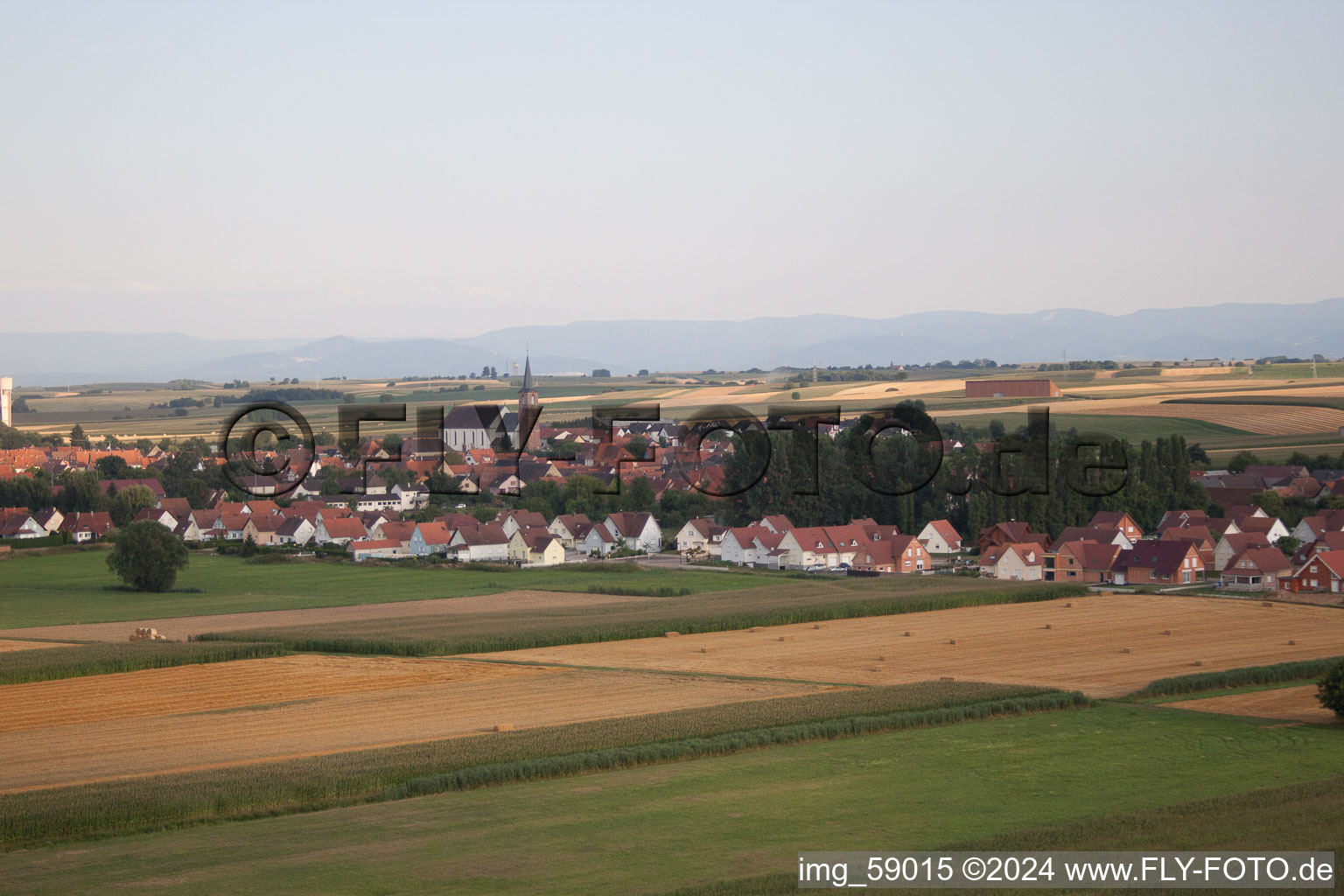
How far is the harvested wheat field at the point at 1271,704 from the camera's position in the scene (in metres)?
22.2

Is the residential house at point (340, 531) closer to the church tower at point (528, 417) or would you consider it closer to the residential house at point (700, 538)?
the residential house at point (700, 538)

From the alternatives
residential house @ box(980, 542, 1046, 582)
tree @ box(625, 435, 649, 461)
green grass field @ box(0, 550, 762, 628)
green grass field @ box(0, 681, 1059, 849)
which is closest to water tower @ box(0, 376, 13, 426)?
tree @ box(625, 435, 649, 461)

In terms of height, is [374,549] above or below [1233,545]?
below

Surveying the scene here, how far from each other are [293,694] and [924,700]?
1281 centimetres

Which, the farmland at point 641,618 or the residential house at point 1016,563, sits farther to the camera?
the residential house at point 1016,563

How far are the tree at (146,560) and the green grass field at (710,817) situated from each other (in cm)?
3524

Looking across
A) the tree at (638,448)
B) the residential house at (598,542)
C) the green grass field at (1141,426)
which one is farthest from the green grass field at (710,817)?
the tree at (638,448)

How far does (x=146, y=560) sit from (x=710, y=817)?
3841 centimetres

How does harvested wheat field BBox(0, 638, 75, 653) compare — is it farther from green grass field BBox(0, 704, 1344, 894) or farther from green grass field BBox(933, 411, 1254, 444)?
green grass field BBox(933, 411, 1254, 444)

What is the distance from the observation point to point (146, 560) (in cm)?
4819

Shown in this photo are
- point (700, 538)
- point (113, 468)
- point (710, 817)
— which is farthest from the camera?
point (113, 468)

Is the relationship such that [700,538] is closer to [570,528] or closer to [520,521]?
[570,528]

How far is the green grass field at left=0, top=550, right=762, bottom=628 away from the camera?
42.7 meters

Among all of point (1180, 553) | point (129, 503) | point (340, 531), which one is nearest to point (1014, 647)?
point (1180, 553)
